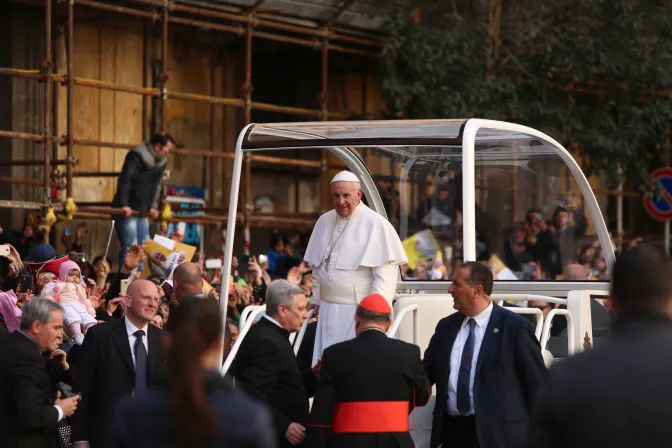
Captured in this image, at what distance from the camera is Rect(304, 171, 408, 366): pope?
9.48 m

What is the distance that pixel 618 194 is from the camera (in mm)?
22156

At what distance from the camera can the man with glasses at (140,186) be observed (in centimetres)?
1396

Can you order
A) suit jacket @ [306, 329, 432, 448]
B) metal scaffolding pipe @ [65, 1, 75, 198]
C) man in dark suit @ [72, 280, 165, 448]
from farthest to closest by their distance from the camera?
metal scaffolding pipe @ [65, 1, 75, 198]
man in dark suit @ [72, 280, 165, 448]
suit jacket @ [306, 329, 432, 448]

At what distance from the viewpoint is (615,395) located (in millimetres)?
3855

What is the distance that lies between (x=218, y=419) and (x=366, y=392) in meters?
3.03

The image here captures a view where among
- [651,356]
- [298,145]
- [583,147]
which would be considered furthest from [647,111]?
[651,356]

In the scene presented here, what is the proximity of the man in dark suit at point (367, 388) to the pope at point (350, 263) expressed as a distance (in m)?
2.14

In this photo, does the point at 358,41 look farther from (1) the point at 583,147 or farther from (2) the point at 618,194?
(2) the point at 618,194

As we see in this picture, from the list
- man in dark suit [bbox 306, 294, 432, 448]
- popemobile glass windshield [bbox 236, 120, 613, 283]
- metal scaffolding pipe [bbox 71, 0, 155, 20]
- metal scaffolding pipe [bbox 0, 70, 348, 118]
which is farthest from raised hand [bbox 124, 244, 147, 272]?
man in dark suit [bbox 306, 294, 432, 448]

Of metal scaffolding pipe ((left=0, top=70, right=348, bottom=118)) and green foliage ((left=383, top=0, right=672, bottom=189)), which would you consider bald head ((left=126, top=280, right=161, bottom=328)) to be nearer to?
metal scaffolding pipe ((left=0, top=70, right=348, bottom=118))

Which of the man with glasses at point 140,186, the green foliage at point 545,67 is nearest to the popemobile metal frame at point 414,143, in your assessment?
the man with glasses at point 140,186

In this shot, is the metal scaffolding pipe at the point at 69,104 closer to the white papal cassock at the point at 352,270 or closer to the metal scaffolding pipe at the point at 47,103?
the metal scaffolding pipe at the point at 47,103

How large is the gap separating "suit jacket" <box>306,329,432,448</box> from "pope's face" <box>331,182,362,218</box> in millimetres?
2476

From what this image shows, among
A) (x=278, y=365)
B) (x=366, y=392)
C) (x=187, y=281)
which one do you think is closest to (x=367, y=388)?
(x=366, y=392)
